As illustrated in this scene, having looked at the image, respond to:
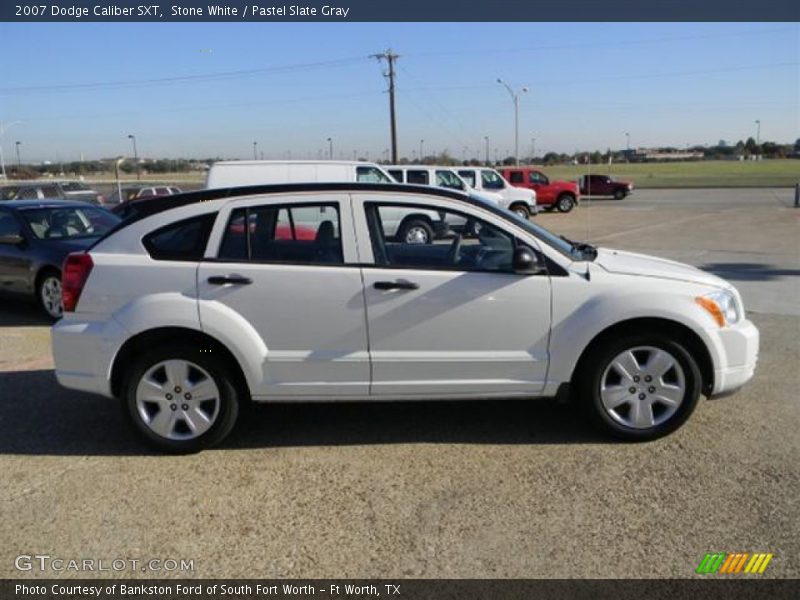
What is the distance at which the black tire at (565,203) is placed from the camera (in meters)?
28.8

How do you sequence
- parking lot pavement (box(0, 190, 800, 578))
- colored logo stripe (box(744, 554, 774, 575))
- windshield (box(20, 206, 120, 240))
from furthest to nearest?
windshield (box(20, 206, 120, 240)) → parking lot pavement (box(0, 190, 800, 578)) → colored logo stripe (box(744, 554, 774, 575))

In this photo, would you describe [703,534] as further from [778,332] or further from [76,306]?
[778,332]

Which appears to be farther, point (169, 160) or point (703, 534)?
point (169, 160)

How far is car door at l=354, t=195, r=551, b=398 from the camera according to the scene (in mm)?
3902

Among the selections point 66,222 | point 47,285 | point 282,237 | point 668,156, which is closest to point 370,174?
point 66,222

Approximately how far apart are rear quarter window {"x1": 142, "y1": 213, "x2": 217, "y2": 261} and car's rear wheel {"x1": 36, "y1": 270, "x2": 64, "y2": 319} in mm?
4678

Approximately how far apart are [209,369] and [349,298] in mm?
959

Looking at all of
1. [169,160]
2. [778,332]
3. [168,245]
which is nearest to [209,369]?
[168,245]

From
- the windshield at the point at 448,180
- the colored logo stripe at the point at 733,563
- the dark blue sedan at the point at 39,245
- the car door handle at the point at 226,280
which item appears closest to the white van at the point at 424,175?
the windshield at the point at 448,180

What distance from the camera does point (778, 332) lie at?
6.62m

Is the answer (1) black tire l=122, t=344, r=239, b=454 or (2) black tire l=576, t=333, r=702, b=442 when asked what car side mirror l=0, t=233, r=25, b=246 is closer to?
(1) black tire l=122, t=344, r=239, b=454

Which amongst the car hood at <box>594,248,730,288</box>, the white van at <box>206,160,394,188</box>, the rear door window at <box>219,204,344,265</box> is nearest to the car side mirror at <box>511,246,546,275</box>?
the car hood at <box>594,248,730,288</box>

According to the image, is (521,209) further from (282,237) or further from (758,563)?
(758,563)

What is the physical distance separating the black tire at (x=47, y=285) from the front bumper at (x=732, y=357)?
7239mm
